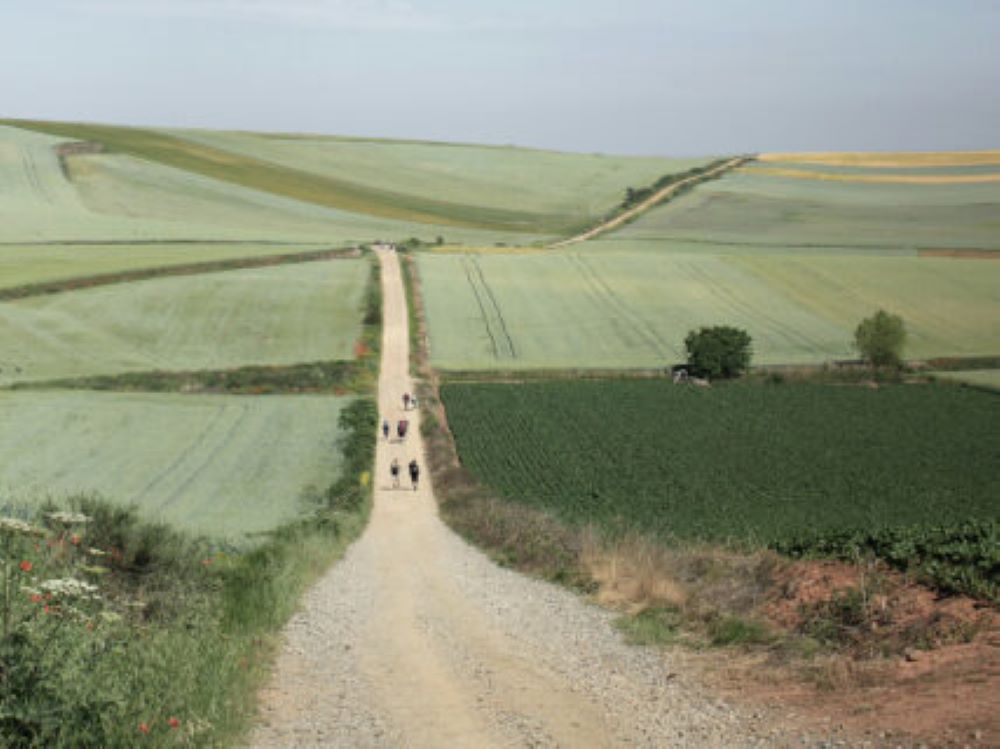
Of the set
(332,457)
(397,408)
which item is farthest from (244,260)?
(332,457)

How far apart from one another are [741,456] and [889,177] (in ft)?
389

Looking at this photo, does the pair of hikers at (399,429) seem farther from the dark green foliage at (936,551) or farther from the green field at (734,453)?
the dark green foliage at (936,551)

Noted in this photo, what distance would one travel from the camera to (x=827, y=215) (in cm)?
12700

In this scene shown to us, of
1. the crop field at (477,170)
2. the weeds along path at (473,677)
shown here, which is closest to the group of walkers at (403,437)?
the weeds along path at (473,677)

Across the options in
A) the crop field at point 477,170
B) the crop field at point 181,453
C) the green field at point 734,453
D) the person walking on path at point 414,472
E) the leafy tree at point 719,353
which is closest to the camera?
the crop field at point 181,453

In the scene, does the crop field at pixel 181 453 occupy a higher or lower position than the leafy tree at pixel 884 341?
lower

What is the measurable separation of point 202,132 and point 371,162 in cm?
2813

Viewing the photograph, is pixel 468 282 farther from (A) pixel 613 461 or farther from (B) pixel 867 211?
(B) pixel 867 211

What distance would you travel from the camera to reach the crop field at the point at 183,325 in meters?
60.0

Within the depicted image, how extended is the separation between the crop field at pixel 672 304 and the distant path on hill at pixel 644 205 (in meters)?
14.5

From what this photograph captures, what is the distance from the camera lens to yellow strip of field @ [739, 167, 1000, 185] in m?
145

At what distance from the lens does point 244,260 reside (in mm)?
85438

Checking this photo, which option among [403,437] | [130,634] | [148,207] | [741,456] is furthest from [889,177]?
[130,634]

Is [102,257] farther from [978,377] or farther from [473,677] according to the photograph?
[473,677]
